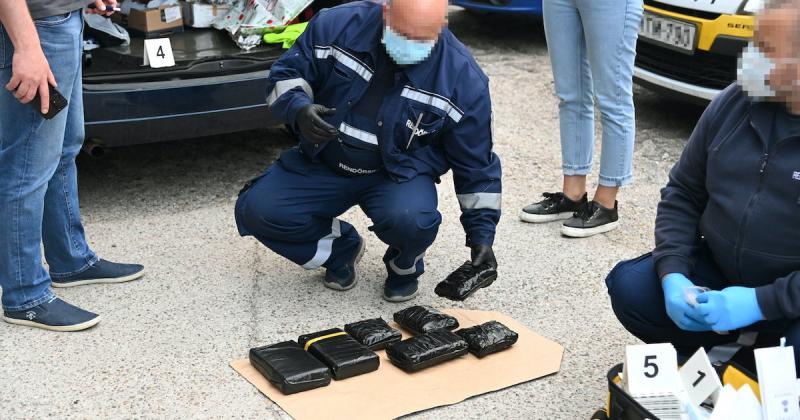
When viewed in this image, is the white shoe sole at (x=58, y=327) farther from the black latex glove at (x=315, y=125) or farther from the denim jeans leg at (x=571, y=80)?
the denim jeans leg at (x=571, y=80)

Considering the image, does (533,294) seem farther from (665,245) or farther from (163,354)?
(163,354)

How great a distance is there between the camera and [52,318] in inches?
131

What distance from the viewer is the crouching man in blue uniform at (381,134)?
132 inches

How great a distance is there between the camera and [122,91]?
404cm

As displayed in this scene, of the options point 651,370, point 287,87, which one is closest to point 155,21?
point 287,87

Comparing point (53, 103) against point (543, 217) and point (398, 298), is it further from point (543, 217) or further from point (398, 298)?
point (543, 217)

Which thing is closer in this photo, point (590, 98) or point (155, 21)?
point (590, 98)

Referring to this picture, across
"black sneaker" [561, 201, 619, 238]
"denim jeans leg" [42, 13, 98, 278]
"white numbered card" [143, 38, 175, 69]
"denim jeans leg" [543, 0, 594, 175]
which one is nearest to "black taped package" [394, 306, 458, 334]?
"black sneaker" [561, 201, 619, 238]

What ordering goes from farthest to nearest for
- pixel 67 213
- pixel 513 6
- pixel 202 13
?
1. pixel 513 6
2. pixel 202 13
3. pixel 67 213

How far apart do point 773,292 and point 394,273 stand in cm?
148

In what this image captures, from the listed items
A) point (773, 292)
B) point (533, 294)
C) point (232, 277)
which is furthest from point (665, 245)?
point (232, 277)

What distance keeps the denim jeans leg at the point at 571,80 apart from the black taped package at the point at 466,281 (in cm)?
121

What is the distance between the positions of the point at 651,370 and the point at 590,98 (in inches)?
81.4

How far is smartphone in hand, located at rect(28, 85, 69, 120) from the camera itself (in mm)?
3037
